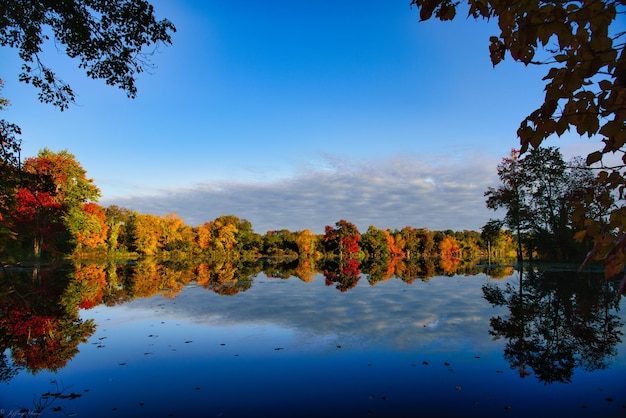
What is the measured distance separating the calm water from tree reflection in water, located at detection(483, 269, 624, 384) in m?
0.06

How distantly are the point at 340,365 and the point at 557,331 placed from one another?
7474mm

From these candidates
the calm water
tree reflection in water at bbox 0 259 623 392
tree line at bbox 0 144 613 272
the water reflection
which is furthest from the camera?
tree line at bbox 0 144 613 272

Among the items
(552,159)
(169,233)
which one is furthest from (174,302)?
(169,233)

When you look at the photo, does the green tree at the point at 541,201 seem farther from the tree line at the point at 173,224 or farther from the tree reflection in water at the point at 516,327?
the tree reflection in water at the point at 516,327

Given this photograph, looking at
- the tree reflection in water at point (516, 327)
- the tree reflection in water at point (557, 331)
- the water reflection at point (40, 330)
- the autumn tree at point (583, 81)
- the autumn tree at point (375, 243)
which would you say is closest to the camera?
the autumn tree at point (583, 81)

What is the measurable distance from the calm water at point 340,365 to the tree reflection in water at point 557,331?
0.06 m

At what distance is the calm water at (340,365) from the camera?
629cm

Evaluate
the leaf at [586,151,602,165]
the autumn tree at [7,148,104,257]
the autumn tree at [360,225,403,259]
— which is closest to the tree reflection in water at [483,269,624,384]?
the leaf at [586,151,602,165]

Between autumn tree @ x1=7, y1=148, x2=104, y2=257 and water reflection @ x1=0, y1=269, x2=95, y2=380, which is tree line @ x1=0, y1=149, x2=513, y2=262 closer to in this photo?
autumn tree @ x1=7, y1=148, x2=104, y2=257

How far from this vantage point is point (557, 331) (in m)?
10.8

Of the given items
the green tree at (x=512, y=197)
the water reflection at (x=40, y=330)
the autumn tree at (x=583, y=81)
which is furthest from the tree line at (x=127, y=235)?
the green tree at (x=512, y=197)

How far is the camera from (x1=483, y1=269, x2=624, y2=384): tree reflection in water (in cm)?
822

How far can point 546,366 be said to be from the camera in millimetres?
8102

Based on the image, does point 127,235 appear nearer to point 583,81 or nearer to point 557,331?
point 557,331
